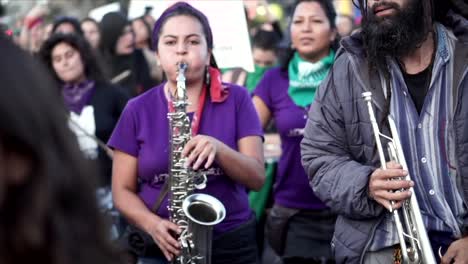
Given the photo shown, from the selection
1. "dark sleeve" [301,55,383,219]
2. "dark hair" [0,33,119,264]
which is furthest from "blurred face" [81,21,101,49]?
"dark hair" [0,33,119,264]

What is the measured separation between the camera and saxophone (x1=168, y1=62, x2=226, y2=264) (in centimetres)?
446

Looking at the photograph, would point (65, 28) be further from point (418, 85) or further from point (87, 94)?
point (418, 85)

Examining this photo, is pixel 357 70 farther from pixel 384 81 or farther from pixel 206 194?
pixel 206 194

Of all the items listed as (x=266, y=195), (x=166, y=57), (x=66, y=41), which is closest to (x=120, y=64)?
(x=66, y=41)

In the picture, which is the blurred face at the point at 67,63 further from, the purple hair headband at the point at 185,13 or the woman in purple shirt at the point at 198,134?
the woman in purple shirt at the point at 198,134

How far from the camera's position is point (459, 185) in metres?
4.04

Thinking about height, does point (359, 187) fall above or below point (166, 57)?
below

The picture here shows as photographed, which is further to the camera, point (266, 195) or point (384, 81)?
point (266, 195)

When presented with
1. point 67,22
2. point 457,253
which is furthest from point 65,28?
point 457,253

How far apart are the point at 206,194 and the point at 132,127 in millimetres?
524

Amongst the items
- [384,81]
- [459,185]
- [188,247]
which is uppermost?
[384,81]

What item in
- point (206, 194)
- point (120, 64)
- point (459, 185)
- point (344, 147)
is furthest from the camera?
point (120, 64)

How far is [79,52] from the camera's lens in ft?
A: 24.2

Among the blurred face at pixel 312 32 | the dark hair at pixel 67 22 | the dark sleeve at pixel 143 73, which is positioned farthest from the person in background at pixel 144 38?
the blurred face at pixel 312 32
